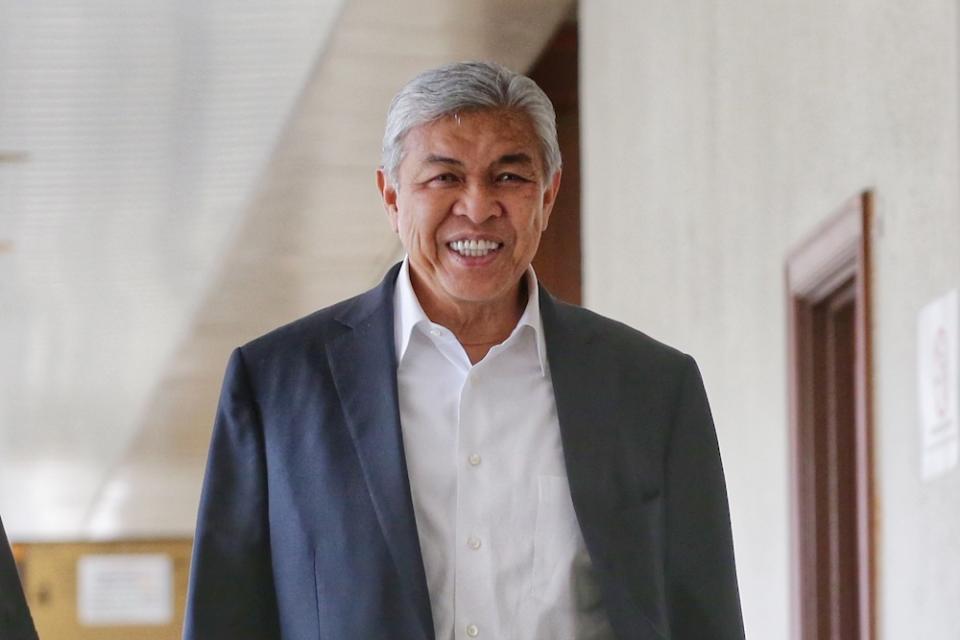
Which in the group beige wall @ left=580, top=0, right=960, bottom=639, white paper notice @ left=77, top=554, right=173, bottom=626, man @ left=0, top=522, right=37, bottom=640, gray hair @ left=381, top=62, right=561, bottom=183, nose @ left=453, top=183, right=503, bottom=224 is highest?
white paper notice @ left=77, top=554, right=173, bottom=626

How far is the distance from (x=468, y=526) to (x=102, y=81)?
6.07 meters

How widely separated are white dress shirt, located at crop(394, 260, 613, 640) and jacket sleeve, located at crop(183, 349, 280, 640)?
17 cm

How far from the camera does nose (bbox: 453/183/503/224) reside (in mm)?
2088

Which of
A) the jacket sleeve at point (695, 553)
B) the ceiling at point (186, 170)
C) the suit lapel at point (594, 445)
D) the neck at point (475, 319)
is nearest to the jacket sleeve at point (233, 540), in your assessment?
the neck at point (475, 319)

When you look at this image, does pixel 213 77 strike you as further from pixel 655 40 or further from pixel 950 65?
pixel 950 65

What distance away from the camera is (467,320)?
2.23 m

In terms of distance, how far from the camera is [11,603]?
2.05m

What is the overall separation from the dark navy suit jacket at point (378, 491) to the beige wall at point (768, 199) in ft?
3.25

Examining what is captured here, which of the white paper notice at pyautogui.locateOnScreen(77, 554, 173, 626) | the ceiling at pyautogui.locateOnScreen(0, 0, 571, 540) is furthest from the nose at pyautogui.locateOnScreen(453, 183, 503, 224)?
the white paper notice at pyautogui.locateOnScreen(77, 554, 173, 626)

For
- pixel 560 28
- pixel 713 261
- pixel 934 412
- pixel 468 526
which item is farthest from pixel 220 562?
pixel 560 28

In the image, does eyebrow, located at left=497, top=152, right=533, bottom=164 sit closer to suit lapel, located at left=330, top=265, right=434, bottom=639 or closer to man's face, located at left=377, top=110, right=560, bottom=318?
man's face, located at left=377, top=110, right=560, bottom=318

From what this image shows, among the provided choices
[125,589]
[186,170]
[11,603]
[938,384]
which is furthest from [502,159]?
[125,589]

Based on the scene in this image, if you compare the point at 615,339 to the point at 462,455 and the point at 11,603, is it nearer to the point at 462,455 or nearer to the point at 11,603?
the point at 462,455

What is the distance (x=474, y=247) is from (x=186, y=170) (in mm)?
7073
